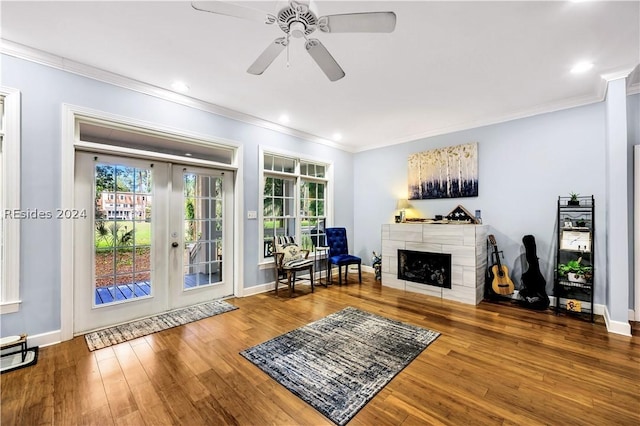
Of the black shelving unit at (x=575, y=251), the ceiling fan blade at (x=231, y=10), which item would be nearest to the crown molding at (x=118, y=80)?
the ceiling fan blade at (x=231, y=10)

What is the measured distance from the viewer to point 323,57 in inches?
77.5

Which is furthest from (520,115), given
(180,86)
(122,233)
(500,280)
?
(122,233)

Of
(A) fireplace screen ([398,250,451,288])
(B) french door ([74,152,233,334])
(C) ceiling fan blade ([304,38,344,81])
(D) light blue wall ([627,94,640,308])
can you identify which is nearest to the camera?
(C) ceiling fan blade ([304,38,344,81])

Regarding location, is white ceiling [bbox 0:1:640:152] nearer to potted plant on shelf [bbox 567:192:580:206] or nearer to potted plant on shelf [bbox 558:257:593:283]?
potted plant on shelf [bbox 567:192:580:206]

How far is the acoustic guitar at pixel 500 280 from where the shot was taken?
151 inches

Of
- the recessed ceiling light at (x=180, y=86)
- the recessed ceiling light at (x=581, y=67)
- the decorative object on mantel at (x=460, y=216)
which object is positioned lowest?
the decorative object on mantel at (x=460, y=216)

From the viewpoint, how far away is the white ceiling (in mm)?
2037

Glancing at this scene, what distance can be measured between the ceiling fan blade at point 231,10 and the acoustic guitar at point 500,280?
13.7 feet

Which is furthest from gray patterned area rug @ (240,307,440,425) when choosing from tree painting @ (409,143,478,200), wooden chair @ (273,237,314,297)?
tree painting @ (409,143,478,200)

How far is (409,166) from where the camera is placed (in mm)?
5113

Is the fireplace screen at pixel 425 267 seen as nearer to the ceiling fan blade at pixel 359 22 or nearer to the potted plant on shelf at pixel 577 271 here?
the potted plant on shelf at pixel 577 271

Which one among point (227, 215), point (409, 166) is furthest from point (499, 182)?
point (227, 215)

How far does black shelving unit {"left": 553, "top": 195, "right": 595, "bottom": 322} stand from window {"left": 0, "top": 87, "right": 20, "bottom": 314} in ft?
19.3

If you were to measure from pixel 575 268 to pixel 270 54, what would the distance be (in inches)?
168
